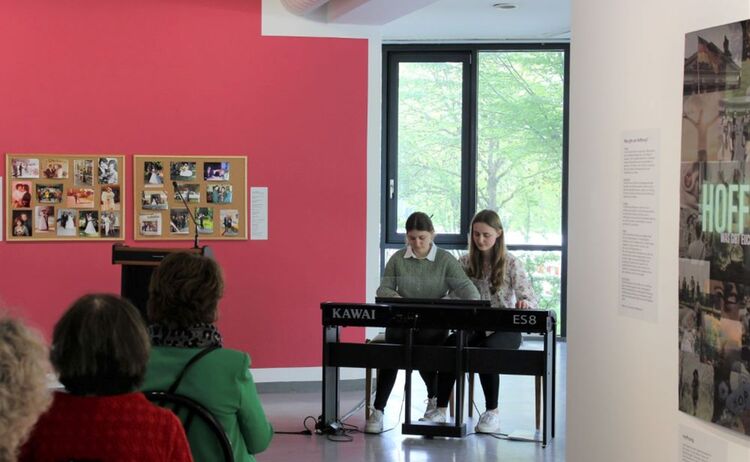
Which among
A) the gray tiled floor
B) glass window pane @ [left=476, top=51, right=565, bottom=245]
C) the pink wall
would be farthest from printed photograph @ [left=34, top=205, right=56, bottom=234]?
glass window pane @ [left=476, top=51, right=565, bottom=245]

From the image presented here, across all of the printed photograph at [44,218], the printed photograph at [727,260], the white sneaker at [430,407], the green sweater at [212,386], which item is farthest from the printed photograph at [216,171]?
the printed photograph at [727,260]

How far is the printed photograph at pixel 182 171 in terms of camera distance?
7.33 metres

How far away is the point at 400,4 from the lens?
689 cm

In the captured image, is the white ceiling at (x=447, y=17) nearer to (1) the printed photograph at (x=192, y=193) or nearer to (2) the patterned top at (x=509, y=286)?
(1) the printed photograph at (x=192, y=193)

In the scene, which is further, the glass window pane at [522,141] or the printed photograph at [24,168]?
the glass window pane at [522,141]

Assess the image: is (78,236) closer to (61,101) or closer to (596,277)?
(61,101)

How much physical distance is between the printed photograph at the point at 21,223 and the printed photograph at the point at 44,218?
5cm

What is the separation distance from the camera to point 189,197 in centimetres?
736

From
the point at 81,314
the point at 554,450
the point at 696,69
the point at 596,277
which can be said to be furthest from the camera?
the point at 554,450

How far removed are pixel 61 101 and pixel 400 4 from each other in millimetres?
2429

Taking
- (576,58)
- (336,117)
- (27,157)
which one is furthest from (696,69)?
(27,157)

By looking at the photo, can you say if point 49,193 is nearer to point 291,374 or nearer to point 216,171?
point 216,171

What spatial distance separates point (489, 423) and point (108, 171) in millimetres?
3143

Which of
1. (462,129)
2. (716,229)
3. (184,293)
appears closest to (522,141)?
(462,129)
